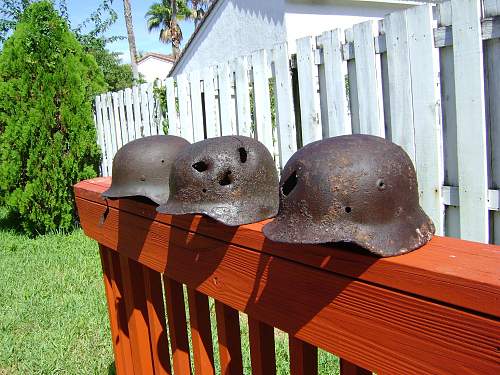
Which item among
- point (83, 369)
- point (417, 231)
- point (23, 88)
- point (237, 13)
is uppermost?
point (237, 13)

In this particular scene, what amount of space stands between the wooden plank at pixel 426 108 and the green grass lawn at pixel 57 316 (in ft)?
4.74

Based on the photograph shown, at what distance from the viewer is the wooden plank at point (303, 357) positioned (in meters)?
1.58

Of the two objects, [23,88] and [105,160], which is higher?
[23,88]

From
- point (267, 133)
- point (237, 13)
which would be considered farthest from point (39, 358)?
point (237, 13)

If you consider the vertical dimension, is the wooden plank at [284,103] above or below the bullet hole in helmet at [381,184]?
above

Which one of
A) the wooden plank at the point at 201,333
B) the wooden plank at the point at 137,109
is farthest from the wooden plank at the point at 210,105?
the wooden plank at the point at 201,333

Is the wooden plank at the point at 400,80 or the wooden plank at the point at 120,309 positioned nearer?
the wooden plank at the point at 120,309

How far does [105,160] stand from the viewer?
869cm

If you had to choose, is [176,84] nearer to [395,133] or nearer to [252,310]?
[395,133]

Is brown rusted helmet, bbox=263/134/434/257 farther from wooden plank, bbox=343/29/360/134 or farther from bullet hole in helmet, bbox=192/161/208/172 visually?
wooden plank, bbox=343/29/360/134

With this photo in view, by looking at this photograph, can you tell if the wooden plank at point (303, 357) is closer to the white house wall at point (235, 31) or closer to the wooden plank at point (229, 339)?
the wooden plank at point (229, 339)

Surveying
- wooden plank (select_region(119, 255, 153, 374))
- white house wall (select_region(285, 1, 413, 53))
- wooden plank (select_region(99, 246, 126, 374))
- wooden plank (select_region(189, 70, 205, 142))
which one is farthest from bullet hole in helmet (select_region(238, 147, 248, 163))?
white house wall (select_region(285, 1, 413, 53))

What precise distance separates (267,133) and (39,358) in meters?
2.80

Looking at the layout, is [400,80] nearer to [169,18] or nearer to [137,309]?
[137,309]
